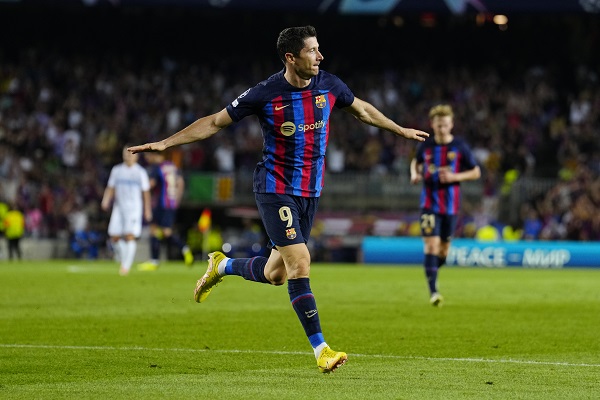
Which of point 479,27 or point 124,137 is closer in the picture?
point 124,137

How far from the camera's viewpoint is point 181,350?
9852 mm

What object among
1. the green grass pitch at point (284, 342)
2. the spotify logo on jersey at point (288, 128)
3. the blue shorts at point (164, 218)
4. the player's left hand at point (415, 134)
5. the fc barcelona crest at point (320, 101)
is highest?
the fc barcelona crest at point (320, 101)

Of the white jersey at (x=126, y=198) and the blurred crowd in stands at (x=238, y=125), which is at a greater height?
the blurred crowd in stands at (x=238, y=125)

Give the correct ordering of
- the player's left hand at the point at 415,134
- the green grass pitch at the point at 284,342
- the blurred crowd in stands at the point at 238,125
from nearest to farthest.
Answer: the green grass pitch at the point at 284,342 → the player's left hand at the point at 415,134 → the blurred crowd in stands at the point at 238,125

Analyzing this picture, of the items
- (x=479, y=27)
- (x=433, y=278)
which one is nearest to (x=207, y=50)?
(x=479, y=27)

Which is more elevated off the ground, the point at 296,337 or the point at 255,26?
the point at 255,26

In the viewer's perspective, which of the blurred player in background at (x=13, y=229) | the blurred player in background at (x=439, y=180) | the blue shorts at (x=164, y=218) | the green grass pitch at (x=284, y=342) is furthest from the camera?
the blurred player in background at (x=13, y=229)

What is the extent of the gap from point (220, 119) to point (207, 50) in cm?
3310

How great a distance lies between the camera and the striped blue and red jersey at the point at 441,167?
1557 centimetres

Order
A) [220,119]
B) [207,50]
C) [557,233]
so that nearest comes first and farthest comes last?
[220,119] < [557,233] < [207,50]

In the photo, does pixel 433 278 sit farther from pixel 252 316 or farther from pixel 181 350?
pixel 181 350

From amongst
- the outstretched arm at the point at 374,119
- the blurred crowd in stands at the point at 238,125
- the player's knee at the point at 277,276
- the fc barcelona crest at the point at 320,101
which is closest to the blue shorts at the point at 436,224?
the player's knee at the point at 277,276

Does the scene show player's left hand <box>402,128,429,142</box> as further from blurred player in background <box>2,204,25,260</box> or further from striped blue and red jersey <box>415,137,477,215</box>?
blurred player in background <box>2,204,25,260</box>

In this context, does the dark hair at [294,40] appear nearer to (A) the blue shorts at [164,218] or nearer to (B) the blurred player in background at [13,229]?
(A) the blue shorts at [164,218]
